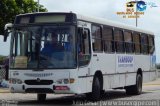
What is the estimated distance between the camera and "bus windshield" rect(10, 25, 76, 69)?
18.5 m

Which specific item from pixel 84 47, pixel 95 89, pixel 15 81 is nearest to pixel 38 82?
pixel 15 81

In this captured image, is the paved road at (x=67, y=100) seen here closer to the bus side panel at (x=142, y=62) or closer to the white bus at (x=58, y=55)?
the white bus at (x=58, y=55)

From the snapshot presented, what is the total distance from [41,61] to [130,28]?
305 inches

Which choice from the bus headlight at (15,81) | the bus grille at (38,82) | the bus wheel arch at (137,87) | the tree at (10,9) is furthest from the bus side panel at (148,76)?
the tree at (10,9)

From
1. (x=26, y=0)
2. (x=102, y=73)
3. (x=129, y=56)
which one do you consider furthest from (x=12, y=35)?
(x=26, y=0)

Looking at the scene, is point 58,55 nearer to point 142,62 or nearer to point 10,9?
point 142,62

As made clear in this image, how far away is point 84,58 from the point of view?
63.2 ft

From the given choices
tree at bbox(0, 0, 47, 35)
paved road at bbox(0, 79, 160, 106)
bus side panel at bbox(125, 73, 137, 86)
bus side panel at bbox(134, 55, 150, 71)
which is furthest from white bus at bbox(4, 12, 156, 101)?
tree at bbox(0, 0, 47, 35)

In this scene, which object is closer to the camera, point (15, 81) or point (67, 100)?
point (15, 81)

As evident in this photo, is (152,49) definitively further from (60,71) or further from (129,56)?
(60,71)

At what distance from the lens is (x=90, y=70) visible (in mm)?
19766

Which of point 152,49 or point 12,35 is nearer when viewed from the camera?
point 12,35

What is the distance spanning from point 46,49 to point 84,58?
1.48m

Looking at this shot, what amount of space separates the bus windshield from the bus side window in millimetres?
428
